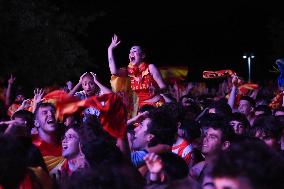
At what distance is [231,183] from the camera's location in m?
3.09

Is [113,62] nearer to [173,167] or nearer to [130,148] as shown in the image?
[130,148]

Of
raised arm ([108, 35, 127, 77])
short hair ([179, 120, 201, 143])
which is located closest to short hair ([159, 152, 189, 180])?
short hair ([179, 120, 201, 143])

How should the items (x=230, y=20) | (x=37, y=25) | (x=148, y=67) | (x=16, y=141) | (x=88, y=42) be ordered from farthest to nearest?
(x=230, y=20) < (x=88, y=42) < (x=37, y=25) < (x=148, y=67) < (x=16, y=141)

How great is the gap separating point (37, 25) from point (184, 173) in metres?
14.4

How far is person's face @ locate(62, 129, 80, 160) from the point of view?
18.6ft

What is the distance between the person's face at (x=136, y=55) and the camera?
9430mm

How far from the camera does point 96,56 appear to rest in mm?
28094

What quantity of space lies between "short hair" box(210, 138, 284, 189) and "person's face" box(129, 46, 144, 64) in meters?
6.23

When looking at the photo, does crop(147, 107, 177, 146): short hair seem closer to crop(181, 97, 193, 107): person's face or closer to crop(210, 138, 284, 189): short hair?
crop(210, 138, 284, 189): short hair

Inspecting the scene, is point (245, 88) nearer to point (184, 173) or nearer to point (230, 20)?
point (184, 173)

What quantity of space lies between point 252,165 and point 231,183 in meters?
0.13

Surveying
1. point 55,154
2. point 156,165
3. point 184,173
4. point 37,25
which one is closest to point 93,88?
point 55,154

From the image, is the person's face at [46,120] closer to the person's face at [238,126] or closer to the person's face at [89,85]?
the person's face at [89,85]

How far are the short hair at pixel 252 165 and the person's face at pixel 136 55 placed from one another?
623cm
